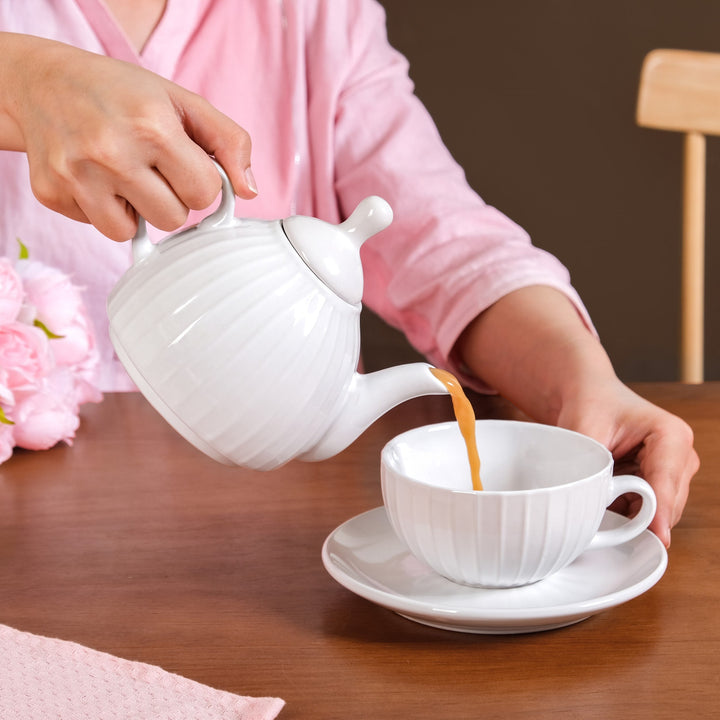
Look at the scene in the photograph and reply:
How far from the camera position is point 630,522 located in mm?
504

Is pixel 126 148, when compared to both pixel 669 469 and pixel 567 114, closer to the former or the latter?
pixel 669 469

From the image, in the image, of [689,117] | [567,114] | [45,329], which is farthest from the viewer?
[567,114]

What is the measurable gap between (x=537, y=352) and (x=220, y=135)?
346mm

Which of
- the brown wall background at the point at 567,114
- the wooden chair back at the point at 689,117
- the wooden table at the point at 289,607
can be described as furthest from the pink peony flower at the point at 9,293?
the brown wall background at the point at 567,114

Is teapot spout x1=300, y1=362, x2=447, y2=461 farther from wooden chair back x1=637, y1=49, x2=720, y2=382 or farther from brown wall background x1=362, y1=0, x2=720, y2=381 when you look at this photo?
brown wall background x1=362, y1=0, x2=720, y2=381

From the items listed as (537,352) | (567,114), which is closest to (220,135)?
(537,352)

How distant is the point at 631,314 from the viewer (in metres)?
2.08

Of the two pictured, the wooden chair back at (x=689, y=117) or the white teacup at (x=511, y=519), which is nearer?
the white teacup at (x=511, y=519)

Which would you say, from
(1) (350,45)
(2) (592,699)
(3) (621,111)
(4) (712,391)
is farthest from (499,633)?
(3) (621,111)

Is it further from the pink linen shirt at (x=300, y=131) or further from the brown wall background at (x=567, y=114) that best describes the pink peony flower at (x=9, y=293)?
the brown wall background at (x=567, y=114)

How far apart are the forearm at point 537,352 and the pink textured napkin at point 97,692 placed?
345 millimetres

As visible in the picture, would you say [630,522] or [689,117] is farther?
[689,117]

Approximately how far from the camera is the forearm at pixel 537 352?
695 mm

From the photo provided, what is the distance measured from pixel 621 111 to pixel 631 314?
1.33ft
